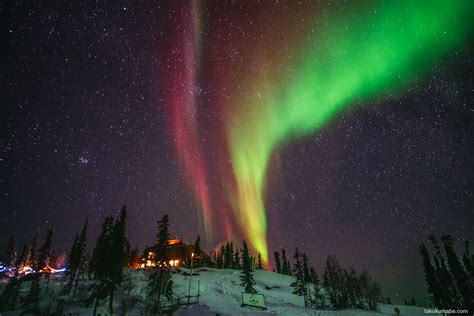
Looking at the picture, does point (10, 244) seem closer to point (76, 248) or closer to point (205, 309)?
point (76, 248)

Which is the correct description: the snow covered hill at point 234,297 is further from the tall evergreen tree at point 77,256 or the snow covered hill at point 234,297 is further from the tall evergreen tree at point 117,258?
the tall evergreen tree at point 77,256

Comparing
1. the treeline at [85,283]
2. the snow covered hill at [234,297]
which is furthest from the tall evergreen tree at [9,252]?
the snow covered hill at [234,297]

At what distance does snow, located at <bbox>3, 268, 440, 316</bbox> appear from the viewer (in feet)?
128

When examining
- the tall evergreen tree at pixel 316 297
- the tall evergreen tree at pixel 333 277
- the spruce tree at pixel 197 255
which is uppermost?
the spruce tree at pixel 197 255

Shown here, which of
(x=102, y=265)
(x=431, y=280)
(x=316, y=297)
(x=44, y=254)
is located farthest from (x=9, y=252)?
(x=431, y=280)

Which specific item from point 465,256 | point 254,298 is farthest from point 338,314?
point 465,256

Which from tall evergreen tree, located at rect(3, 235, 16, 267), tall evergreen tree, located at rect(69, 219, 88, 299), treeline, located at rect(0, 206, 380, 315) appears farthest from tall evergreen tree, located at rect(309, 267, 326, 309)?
tall evergreen tree, located at rect(3, 235, 16, 267)

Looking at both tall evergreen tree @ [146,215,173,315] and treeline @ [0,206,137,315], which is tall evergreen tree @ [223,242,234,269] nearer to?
treeline @ [0,206,137,315]

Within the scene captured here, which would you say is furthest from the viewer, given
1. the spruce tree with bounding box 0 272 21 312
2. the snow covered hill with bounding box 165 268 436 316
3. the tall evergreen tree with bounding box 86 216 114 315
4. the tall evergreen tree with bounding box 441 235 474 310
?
the tall evergreen tree with bounding box 441 235 474 310

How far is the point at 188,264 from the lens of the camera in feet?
350

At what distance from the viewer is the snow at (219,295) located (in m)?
38.9

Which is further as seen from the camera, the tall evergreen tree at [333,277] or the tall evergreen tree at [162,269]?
the tall evergreen tree at [333,277]

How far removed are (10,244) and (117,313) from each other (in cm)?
9612

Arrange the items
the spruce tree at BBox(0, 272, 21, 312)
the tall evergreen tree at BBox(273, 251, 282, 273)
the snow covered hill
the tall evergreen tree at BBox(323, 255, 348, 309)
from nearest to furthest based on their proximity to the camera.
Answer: the snow covered hill → the spruce tree at BBox(0, 272, 21, 312) → the tall evergreen tree at BBox(323, 255, 348, 309) → the tall evergreen tree at BBox(273, 251, 282, 273)
